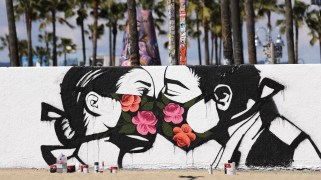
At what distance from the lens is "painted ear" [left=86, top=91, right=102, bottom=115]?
13.7m

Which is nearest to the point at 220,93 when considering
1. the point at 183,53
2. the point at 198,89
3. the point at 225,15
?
the point at 198,89

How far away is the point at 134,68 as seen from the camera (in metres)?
13.7

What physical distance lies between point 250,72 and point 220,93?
3.01 ft

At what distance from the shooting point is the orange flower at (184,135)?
1336 centimetres

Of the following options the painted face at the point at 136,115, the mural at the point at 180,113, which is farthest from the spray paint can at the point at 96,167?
the painted face at the point at 136,115

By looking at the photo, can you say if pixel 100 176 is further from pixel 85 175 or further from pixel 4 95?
pixel 4 95

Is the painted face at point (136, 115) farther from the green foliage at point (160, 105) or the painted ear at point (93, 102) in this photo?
the painted ear at point (93, 102)

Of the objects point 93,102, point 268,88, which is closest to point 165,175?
point 93,102

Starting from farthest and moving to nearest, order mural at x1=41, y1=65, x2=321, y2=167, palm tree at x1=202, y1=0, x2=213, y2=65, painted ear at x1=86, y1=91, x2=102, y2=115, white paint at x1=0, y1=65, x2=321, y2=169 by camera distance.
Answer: palm tree at x1=202, y1=0, x2=213, y2=65, painted ear at x1=86, y1=91, x2=102, y2=115, mural at x1=41, y1=65, x2=321, y2=167, white paint at x1=0, y1=65, x2=321, y2=169

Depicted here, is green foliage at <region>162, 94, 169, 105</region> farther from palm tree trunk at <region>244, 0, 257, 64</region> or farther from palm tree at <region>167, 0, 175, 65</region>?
palm tree trunk at <region>244, 0, 257, 64</region>

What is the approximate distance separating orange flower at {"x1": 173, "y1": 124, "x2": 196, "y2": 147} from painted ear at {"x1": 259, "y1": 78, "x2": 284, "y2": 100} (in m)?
2.00

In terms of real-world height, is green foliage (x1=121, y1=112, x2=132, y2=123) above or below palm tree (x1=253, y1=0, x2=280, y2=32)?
below

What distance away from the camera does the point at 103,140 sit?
13680 millimetres

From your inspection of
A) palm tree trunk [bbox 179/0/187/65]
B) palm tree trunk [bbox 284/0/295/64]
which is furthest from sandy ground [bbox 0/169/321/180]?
palm tree trunk [bbox 284/0/295/64]
